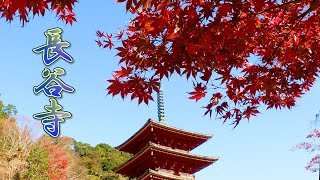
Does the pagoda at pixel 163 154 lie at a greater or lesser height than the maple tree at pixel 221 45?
greater

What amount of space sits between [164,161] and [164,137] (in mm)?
1264

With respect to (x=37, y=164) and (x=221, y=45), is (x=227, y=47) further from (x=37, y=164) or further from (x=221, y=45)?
(x=37, y=164)

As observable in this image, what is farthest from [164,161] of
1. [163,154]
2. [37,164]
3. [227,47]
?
[227,47]

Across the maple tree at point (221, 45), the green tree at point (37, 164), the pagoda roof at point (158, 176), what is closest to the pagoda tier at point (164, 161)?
the pagoda roof at point (158, 176)

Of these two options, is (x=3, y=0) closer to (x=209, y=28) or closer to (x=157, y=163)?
(x=209, y=28)

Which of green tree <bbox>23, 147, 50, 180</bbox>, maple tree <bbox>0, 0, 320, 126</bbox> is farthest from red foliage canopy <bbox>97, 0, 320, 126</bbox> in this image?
green tree <bbox>23, 147, 50, 180</bbox>

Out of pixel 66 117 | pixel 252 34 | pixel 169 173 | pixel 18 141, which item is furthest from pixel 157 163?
pixel 252 34

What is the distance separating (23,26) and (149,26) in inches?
38.6

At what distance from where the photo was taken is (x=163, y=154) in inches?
810

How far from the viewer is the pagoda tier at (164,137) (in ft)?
→ 67.9

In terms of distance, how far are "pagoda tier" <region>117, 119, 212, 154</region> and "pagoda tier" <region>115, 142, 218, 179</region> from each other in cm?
66

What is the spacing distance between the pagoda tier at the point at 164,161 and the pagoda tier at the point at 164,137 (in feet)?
2.18

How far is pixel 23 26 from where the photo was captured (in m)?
2.91

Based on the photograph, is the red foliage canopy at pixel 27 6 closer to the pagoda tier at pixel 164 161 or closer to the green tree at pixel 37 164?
the pagoda tier at pixel 164 161
